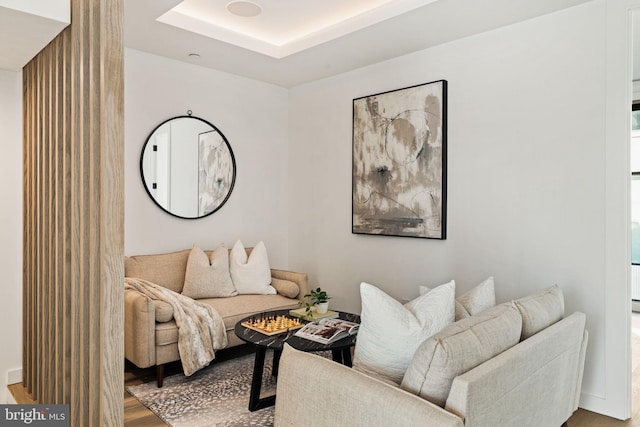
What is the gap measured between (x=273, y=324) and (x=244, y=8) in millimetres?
2348

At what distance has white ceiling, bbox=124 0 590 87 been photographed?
10.1 feet

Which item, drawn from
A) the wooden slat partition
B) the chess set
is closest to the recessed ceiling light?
the wooden slat partition

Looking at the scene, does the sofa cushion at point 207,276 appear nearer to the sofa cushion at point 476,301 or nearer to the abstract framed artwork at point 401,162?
the abstract framed artwork at point 401,162

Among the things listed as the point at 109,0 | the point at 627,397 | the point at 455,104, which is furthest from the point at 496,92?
the point at 109,0

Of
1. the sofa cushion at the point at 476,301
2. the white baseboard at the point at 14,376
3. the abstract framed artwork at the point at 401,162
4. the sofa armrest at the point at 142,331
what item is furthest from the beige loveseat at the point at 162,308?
the sofa cushion at the point at 476,301

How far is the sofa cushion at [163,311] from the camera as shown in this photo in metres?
3.16

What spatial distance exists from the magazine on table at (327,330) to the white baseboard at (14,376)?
1799mm

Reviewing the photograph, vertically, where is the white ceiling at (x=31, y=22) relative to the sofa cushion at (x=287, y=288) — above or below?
above

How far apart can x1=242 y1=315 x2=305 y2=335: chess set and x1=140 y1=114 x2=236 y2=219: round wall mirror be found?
1.48 metres

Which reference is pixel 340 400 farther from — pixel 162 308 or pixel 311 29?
pixel 311 29

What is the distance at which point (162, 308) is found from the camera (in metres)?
3.17

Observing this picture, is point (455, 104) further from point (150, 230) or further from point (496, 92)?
point (150, 230)

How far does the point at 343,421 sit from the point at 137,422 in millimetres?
1600

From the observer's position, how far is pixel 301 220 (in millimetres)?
4949
